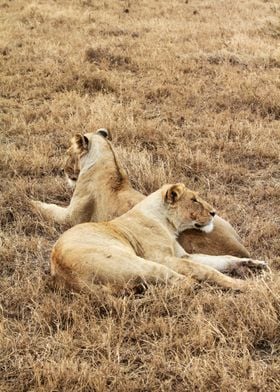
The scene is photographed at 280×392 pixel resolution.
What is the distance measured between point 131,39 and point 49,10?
3.70 metres

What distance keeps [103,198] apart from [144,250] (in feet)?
3.74

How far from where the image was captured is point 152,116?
8.70 meters

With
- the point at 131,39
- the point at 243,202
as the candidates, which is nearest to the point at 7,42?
the point at 131,39

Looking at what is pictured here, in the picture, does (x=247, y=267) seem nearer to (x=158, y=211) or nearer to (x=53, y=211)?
(x=158, y=211)

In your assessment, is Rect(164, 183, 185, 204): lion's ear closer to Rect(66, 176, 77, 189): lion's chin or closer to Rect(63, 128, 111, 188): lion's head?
Rect(63, 128, 111, 188): lion's head

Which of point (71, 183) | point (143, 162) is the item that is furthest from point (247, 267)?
point (71, 183)

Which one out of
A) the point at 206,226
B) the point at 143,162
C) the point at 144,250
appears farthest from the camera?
the point at 143,162

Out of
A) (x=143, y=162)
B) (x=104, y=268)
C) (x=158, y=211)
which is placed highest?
(x=104, y=268)

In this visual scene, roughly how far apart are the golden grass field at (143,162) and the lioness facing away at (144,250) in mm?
147

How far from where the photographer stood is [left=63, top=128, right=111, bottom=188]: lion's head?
6395 millimetres

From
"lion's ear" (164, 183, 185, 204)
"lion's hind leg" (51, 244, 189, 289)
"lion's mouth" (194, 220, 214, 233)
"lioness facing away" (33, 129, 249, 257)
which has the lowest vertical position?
"lioness facing away" (33, 129, 249, 257)

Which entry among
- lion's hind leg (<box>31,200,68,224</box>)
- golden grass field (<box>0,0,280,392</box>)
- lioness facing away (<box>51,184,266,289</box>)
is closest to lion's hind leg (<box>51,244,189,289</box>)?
lioness facing away (<box>51,184,266,289</box>)

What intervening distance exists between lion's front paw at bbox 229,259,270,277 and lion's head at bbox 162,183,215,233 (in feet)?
1.69

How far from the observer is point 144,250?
4855 mm
